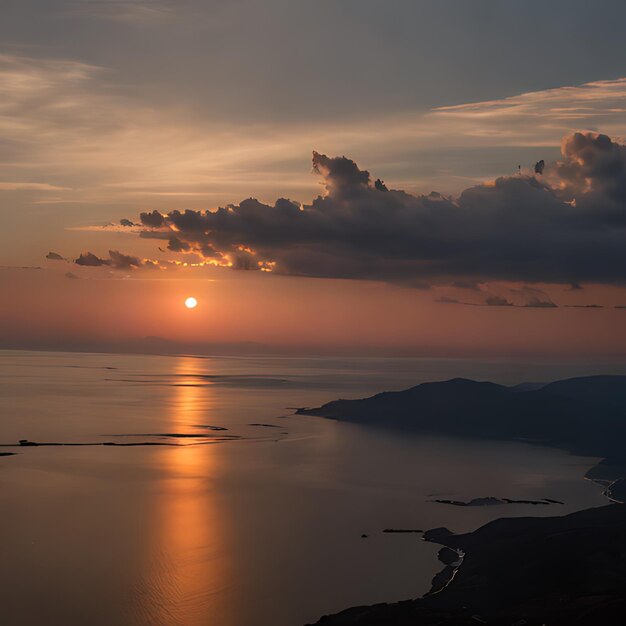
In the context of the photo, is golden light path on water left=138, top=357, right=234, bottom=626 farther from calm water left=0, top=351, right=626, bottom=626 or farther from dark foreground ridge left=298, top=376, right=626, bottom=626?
dark foreground ridge left=298, top=376, right=626, bottom=626

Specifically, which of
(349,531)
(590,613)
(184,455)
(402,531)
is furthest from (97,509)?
(590,613)

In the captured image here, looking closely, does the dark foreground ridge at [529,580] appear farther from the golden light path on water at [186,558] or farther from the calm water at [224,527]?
the golden light path on water at [186,558]

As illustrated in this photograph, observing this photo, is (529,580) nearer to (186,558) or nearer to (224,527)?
(186,558)

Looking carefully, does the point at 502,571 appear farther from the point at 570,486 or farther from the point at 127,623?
the point at 570,486

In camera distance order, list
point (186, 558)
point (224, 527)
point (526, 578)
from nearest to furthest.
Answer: point (526, 578)
point (186, 558)
point (224, 527)

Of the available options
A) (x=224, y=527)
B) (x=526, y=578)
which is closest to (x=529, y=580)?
(x=526, y=578)

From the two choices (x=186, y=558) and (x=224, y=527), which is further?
(x=224, y=527)

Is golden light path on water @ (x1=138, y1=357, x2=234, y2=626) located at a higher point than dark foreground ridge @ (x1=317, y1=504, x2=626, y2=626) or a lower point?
lower

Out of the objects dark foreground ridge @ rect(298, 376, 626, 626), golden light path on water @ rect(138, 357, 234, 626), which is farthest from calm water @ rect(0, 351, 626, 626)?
dark foreground ridge @ rect(298, 376, 626, 626)
